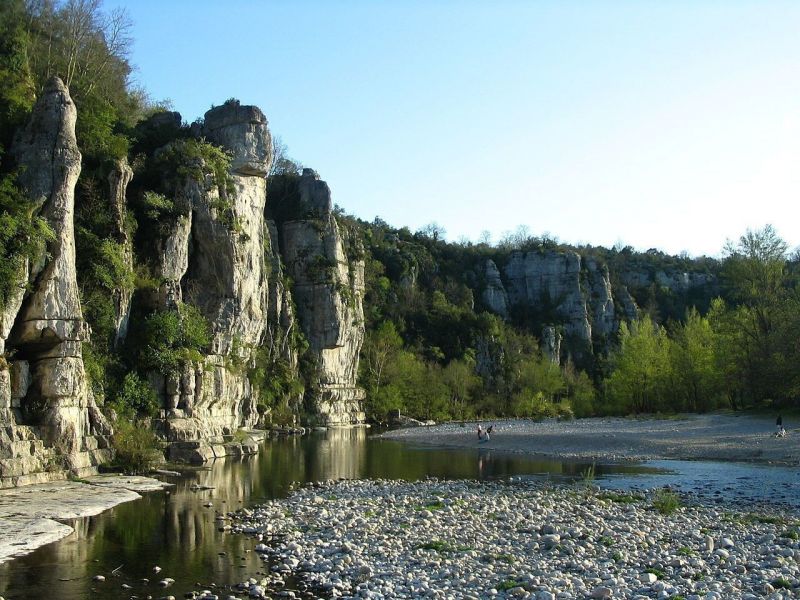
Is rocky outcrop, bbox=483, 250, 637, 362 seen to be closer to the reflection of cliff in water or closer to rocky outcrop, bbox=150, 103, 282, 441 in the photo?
rocky outcrop, bbox=150, 103, 282, 441

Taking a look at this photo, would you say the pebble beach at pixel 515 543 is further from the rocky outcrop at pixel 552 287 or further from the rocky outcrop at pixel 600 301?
the rocky outcrop at pixel 600 301

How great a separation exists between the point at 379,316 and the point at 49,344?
9272cm

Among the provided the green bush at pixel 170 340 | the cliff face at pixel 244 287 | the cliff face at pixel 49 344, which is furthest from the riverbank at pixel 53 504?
the cliff face at pixel 244 287

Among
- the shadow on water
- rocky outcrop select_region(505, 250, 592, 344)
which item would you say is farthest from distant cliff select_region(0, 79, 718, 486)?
rocky outcrop select_region(505, 250, 592, 344)

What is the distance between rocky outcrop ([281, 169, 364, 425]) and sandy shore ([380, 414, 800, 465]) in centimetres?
2583

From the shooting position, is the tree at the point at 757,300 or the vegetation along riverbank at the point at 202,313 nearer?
the vegetation along riverbank at the point at 202,313

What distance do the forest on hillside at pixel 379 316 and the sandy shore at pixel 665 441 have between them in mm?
8212

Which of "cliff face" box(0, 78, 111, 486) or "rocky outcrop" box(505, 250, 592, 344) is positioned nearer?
"cliff face" box(0, 78, 111, 486)

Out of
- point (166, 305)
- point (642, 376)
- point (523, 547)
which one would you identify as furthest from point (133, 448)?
point (642, 376)

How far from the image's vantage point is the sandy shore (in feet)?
135

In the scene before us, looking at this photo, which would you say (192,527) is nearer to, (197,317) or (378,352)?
(197,317)

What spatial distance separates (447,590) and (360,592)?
1757mm

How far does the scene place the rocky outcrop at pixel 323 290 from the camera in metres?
88.8

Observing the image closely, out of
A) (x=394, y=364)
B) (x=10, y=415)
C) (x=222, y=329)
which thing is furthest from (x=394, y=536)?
(x=394, y=364)
